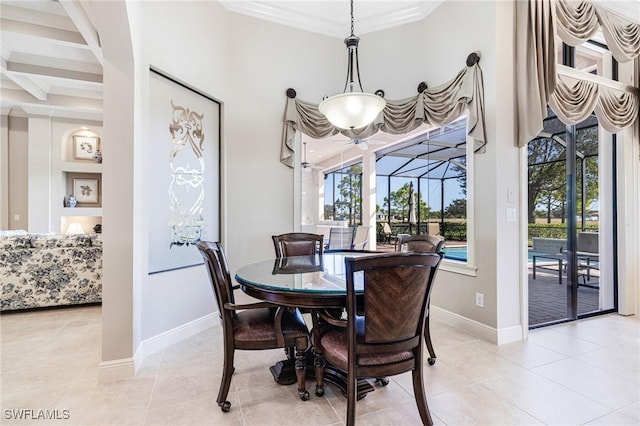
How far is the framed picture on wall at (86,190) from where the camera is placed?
22.7 ft

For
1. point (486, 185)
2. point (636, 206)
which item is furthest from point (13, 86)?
Answer: point (636, 206)

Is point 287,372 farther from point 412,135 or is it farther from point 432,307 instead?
point 412,135

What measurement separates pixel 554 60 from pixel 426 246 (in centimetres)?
207

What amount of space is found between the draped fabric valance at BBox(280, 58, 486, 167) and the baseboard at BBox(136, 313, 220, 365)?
198 centimetres

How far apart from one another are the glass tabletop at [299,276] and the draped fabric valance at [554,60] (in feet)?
7.22

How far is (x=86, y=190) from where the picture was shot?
23.0 feet

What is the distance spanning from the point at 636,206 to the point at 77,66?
26.3 feet

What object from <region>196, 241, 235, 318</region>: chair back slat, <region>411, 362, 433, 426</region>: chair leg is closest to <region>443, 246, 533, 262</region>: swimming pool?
<region>411, 362, 433, 426</region>: chair leg

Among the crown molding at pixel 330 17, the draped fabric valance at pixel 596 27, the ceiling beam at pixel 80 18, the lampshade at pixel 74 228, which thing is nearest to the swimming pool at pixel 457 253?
the draped fabric valance at pixel 596 27

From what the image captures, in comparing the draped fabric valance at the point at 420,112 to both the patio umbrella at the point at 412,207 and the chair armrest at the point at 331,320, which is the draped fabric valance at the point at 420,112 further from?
the chair armrest at the point at 331,320

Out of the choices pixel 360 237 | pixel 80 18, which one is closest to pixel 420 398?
pixel 360 237

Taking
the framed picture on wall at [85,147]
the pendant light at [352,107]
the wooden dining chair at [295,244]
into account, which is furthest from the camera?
the framed picture on wall at [85,147]

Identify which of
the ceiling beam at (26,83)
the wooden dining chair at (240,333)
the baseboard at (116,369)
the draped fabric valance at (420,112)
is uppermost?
the ceiling beam at (26,83)

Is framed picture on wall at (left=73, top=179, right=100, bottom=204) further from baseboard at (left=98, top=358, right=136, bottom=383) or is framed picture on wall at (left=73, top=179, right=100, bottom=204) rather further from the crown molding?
baseboard at (left=98, top=358, right=136, bottom=383)
